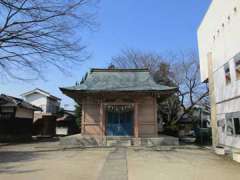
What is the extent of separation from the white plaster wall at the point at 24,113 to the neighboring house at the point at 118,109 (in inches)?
359

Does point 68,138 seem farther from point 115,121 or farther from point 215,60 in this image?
point 215,60

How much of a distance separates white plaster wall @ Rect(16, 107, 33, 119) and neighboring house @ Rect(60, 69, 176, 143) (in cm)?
913

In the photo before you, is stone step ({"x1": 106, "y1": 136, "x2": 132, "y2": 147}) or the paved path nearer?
the paved path

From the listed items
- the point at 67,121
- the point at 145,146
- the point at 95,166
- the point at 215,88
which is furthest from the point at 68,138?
the point at 67,121

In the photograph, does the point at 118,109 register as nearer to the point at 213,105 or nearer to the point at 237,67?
the point at 213,105

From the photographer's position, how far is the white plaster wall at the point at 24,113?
2407 cm

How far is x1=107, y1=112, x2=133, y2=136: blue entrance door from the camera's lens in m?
17.1

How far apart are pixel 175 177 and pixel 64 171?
132 inches

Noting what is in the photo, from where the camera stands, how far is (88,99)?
17344mm

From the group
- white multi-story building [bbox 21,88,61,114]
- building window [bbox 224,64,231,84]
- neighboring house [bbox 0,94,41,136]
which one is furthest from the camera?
white multi-story building [bbox 21,88,61,114]

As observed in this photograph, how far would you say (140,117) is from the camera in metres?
17.2

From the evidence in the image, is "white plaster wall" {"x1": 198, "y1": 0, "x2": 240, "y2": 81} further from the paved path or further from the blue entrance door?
the paved path

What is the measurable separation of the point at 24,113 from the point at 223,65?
63.7ft

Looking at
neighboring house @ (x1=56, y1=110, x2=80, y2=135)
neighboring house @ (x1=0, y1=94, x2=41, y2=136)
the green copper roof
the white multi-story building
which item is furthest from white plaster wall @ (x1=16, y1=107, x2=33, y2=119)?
neighboring house @ (x1=56, y1=110, x2=80, y2=135)
